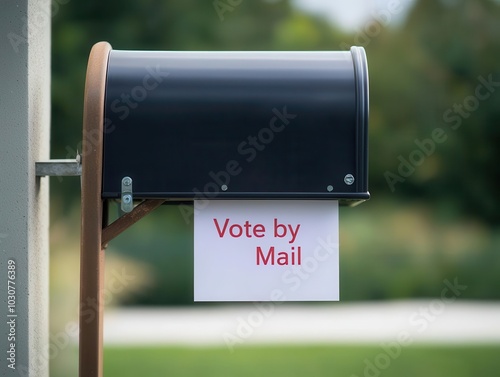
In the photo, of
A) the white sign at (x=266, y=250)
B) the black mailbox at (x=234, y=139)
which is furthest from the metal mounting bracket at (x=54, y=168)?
the white sign at (x=266, y=250)

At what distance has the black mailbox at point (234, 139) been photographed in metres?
3.17

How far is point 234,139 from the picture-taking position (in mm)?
3184

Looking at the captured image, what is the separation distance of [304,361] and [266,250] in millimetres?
5730

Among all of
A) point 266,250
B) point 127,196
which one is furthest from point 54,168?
point 266,250

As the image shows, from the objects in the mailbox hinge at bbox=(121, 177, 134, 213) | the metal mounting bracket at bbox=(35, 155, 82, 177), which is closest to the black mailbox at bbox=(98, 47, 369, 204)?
the mailbox hinge at bbox=(121, 177, 134, 213)

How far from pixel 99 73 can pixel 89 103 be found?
0.13 metres

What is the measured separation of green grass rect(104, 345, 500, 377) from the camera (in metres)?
8.23

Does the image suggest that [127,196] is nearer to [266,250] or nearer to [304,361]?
[266,250]

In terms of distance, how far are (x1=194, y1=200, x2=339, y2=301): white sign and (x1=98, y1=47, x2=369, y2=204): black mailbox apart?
12 cm

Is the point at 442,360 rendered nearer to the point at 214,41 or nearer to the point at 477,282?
the point at 477,282

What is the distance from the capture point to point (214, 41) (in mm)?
16531

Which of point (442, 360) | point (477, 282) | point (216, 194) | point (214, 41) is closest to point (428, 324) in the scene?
point (442, 360)

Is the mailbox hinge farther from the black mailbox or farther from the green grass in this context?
the green grass

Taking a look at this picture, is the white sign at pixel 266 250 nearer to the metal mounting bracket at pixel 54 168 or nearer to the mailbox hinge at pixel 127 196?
the mailbox hinge at pixel 127 196
